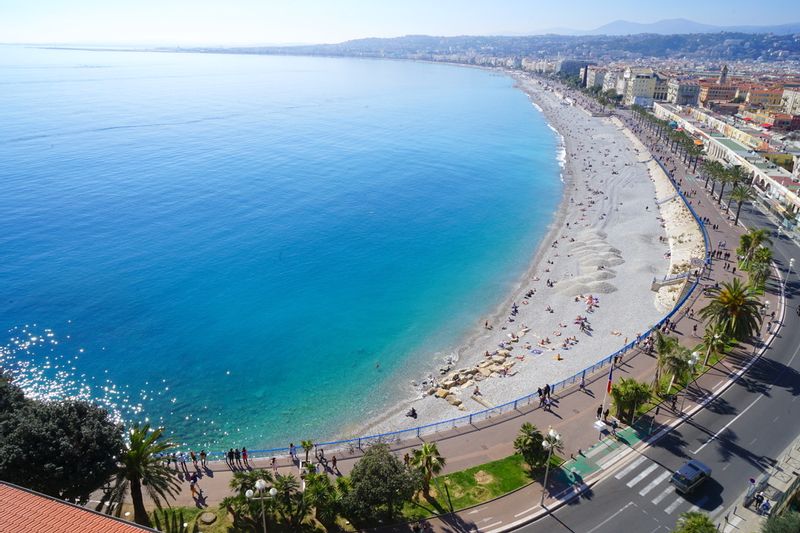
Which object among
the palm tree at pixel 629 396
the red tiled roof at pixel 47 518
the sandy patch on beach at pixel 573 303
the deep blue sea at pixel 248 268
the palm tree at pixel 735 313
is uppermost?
the red tiled roof at pixel 47 518

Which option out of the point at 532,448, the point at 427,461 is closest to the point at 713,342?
the point at 532,448

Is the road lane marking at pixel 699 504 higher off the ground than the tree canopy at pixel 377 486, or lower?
lower

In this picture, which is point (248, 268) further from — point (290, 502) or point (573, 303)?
point (290, 502)

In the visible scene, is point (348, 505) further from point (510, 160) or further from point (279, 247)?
point (510, 160)

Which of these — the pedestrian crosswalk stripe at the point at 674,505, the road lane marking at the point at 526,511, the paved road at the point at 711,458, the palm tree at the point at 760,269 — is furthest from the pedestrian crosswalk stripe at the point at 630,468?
the palm tree at the point at 760,269

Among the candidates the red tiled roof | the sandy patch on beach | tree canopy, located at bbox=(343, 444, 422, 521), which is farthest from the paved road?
the red tiled roof

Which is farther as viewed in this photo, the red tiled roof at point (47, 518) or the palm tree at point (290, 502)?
the palm tree at point (290, 502)

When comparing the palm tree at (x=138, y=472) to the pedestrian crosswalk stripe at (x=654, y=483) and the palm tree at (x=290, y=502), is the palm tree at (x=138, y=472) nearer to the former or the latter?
the palm tree at (x=290, y=502)
